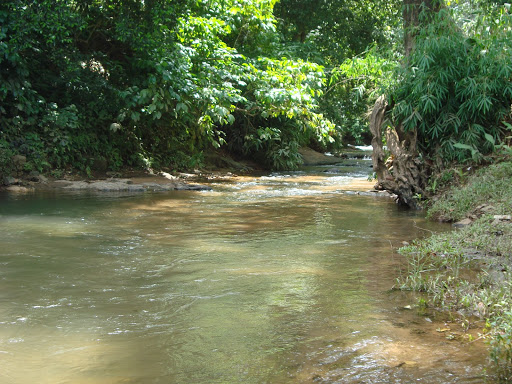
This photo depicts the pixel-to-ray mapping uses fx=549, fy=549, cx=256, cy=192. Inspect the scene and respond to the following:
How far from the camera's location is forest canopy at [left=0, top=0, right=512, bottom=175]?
8.26 m

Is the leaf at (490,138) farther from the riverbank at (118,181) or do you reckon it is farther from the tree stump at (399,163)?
the riverbank at (118,181)

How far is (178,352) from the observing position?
2.90 m

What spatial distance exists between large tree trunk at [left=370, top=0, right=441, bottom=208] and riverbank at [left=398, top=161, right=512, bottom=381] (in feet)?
2.68

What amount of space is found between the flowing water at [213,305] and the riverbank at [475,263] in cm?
16

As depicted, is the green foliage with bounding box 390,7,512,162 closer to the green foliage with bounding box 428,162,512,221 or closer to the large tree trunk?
the large tree trunk

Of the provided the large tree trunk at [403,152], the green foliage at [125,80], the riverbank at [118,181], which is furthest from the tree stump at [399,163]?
the green foliage at [125,80]

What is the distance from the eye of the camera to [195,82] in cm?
1249

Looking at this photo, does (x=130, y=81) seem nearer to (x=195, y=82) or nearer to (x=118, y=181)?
(x=195, y=82)

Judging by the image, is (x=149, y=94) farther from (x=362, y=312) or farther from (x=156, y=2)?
(x=362, y=312)

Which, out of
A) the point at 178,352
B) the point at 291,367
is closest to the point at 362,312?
the point at 291,367

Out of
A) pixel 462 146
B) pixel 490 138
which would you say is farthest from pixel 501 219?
pixel 490 138

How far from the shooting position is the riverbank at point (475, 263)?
10.5 feet

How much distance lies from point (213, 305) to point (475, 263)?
7.88 ft

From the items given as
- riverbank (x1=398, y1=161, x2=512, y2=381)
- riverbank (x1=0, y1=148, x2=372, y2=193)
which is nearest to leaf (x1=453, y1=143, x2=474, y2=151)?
riverbank (x1=398, y1=161, x2=512, y2=381)
